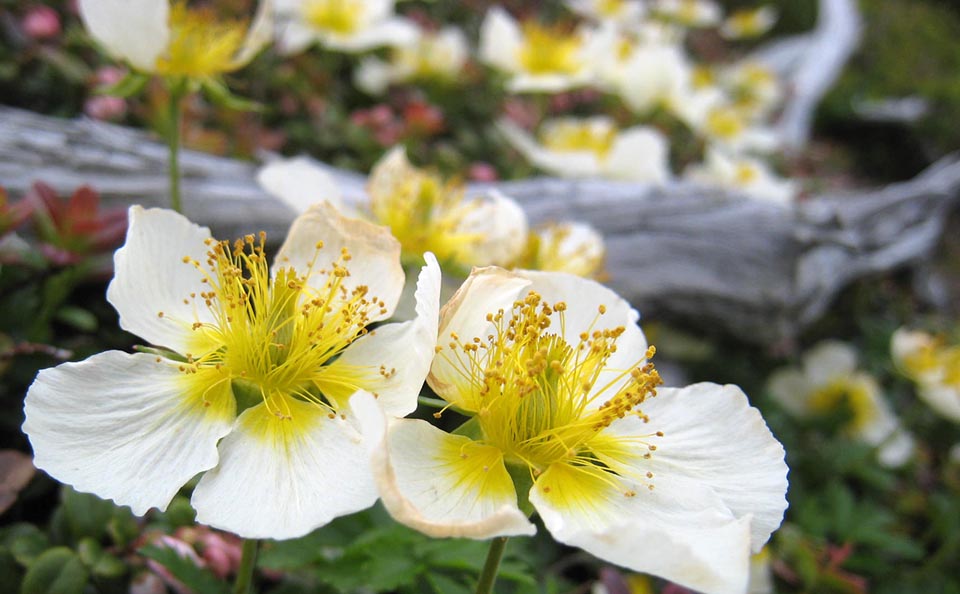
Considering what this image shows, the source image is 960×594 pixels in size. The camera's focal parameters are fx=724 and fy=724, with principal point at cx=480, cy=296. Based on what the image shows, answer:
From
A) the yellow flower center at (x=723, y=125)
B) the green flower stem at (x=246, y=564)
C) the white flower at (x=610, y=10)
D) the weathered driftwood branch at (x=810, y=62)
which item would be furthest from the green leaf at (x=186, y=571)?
the weathered driftwood branch at (x=810, y=62)

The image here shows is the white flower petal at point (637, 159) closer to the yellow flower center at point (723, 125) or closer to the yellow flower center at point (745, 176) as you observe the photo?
the yellow flower center at point (745, 176)

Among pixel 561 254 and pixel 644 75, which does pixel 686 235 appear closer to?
pixel 561 254

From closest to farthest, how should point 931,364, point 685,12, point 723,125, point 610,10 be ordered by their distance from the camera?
point 931,364
point 723,125
point 610,10
point 685,12

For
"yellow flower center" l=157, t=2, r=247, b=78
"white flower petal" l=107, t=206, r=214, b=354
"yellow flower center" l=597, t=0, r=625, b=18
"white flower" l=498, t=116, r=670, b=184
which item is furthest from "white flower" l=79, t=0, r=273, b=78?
"yellow flower center" l=597, t=0, r=625, b=18

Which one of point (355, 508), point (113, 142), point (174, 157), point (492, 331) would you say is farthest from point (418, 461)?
point (113, 142)

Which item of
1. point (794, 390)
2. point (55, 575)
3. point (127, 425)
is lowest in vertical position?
point (794, 390)

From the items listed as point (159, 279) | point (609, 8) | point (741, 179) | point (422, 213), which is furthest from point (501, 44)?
point (159, 279)

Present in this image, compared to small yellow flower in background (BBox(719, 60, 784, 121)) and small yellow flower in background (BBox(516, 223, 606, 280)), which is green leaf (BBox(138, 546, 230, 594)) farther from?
small yellow flower in background (BBox(719, 60, 784, 121))
